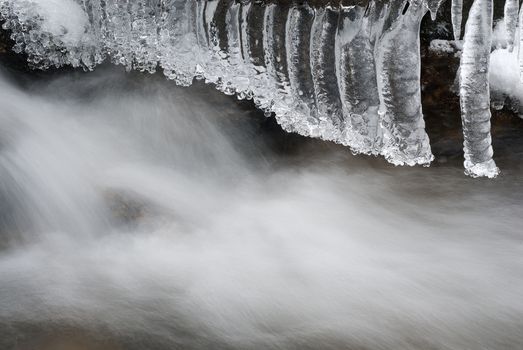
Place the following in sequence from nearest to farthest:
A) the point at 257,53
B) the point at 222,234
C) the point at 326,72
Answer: the point at 326,72 < the point at 257,53 < the point at 222,234

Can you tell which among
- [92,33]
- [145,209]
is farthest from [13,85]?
[145,209]

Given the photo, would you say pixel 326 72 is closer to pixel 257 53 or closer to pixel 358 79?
pixel 358 79

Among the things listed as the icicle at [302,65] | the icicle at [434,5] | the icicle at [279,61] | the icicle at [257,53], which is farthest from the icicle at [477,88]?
the icicle at [257,53]

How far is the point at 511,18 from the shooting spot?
238cm

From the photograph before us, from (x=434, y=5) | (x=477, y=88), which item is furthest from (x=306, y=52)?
(x=477, y=88)

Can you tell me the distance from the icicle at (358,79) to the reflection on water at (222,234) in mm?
592

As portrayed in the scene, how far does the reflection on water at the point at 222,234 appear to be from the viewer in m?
2.94

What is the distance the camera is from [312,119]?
2.85 m

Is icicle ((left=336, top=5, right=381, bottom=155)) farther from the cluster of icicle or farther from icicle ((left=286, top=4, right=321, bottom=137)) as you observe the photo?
icicle ((left=286, top=4, right=321, bottom=137))

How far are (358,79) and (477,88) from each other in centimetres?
53

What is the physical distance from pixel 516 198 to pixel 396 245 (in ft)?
2.38

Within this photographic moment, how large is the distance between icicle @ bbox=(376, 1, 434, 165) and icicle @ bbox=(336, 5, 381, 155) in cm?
5

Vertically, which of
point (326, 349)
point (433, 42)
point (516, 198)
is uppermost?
point (433, 42)

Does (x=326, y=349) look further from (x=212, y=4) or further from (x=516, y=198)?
(x=212, y=4)
